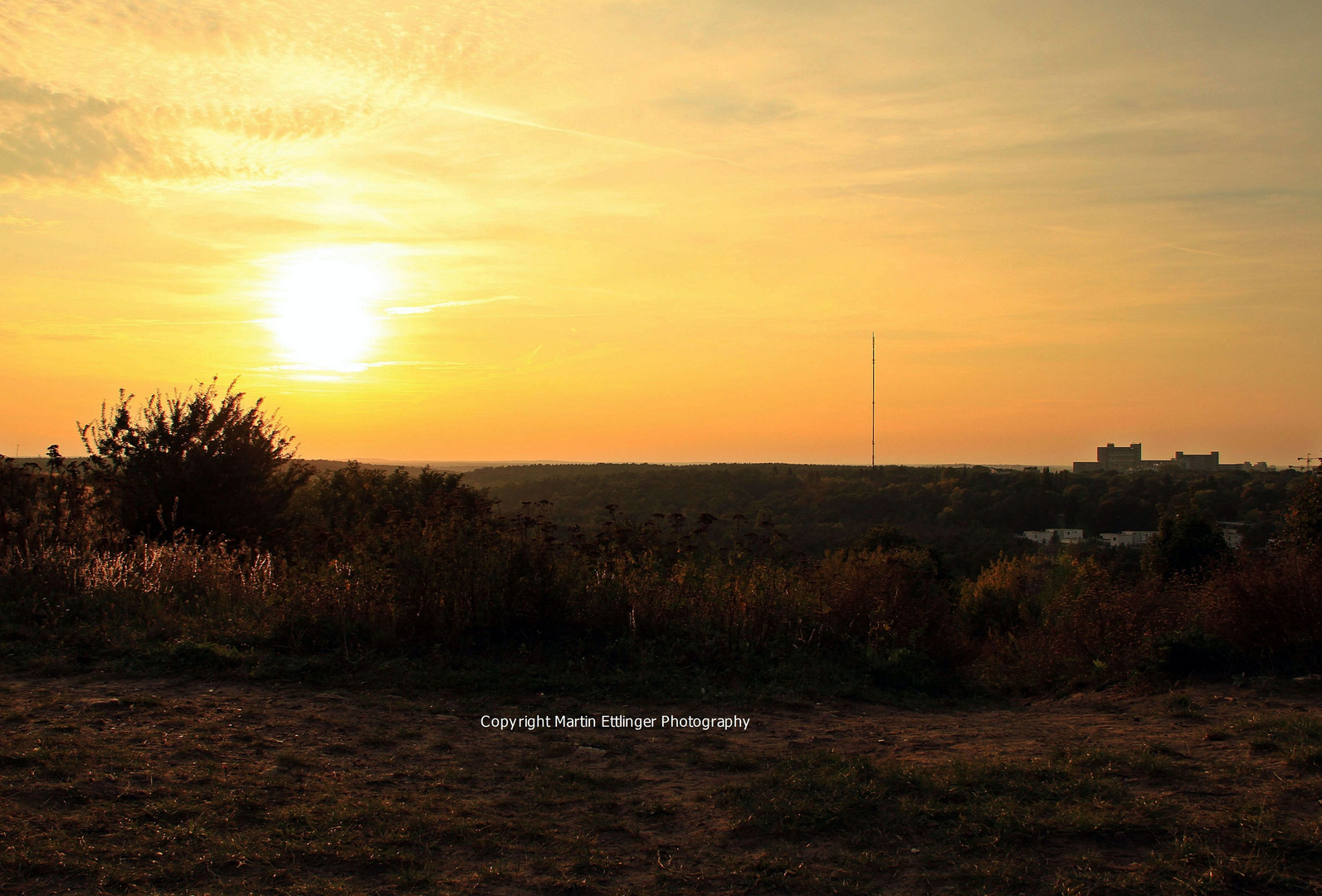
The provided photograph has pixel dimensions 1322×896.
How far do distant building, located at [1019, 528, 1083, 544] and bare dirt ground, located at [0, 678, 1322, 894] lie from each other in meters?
39.1

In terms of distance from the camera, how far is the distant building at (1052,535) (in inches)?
1656

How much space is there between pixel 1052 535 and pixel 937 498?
7586mm

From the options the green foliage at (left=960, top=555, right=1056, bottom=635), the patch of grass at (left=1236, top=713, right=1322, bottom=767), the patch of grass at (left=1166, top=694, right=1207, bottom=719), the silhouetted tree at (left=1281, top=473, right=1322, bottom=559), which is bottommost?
the green foliage at (left=960, top=555, right=1056, bottom=635)

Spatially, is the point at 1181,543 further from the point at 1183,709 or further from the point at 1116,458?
the point at 1116,458

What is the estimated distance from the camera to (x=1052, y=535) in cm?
4516

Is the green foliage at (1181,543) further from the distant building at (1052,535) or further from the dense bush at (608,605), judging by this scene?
the distant building at (1052,535)

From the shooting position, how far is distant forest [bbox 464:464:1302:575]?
3822 cm

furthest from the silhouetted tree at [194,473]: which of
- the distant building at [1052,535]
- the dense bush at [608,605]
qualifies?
the distant building at [1052,535]

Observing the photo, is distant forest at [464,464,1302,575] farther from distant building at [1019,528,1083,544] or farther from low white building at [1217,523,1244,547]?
low white building at [1217,523,1244,547]

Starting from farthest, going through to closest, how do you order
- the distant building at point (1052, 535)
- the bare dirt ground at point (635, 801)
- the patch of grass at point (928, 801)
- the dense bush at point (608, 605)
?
1. the distant building at point (1052, 535)
2. the dense bush at point (608, 605)
3. the patch of grass at point (928, 801)
4. the bare dirt ground at point (635, 801)

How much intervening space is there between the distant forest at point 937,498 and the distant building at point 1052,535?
3.36ft

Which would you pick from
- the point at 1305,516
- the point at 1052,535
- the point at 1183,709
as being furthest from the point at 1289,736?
the point at 1052,535

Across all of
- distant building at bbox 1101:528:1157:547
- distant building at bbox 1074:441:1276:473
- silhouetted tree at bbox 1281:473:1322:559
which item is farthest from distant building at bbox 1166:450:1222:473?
silhouetted tree at bbox 1281:473:1322:559

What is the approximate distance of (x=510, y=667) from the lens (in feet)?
22.8
